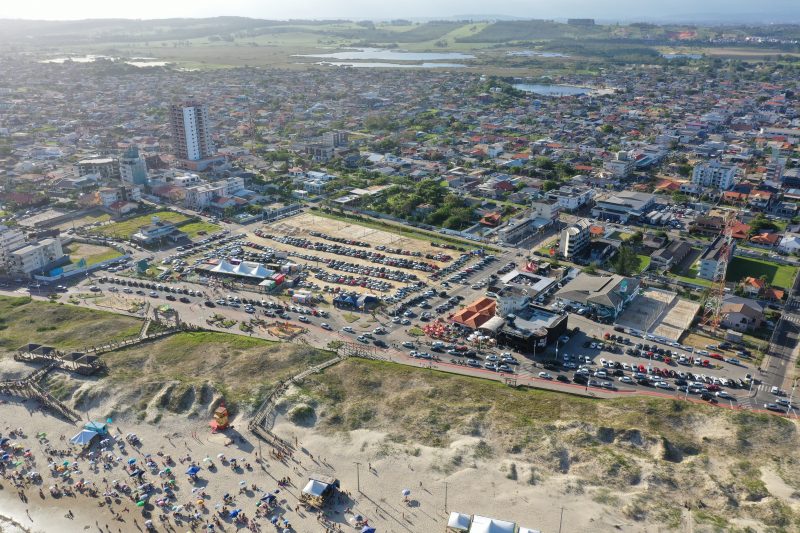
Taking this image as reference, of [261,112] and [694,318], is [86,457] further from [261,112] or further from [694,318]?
[261,112]

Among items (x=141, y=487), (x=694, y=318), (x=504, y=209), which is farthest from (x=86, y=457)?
(x=504, y=209)

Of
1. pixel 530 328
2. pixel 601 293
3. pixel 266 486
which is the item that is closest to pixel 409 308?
pixel 530 328

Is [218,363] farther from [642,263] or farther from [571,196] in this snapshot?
[571,196]

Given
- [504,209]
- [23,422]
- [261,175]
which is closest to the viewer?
[23,422]

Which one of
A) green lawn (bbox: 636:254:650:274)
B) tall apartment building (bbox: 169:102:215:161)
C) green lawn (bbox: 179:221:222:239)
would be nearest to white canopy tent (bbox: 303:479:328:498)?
green lawn (bbox: 636:254:650:274)

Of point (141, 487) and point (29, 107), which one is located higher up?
point (29, 107)

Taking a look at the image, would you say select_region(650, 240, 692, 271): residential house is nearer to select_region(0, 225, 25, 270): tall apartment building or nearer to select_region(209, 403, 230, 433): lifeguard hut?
select_region(209, 403, 230, 433): lifeguard hut

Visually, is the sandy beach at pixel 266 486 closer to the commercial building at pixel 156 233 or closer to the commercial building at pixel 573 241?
the commercial building at pixel 573 241

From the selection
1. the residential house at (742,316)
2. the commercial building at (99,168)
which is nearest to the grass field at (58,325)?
the commercial building at (99,168)
